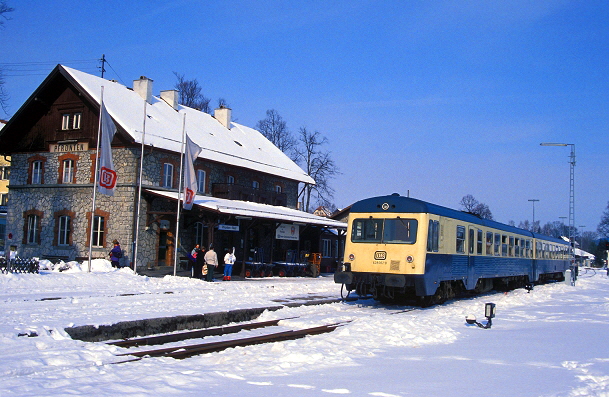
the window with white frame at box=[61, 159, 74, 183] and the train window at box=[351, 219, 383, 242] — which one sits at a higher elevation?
the window with white frame at box=[61, 159, 74, 183]

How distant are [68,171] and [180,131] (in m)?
5.56

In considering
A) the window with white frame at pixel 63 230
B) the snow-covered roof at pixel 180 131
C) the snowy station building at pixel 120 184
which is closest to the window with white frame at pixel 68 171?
the snowy station building at pixel 120 184

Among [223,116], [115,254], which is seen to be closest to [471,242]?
[115,254]

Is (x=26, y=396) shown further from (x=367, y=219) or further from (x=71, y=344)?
(x=367, y=219)

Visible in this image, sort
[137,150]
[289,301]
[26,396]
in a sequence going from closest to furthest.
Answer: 1. [26,396]
2. [289,301]
3. [137,150]

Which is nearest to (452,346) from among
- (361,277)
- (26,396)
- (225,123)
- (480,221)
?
(361,277)

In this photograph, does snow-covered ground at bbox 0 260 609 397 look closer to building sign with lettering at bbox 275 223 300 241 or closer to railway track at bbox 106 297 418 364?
railway track at bbox 106 297 418 364

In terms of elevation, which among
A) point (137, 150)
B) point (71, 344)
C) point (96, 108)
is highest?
point (96, 108)

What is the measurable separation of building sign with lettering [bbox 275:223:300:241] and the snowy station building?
0.05 metres

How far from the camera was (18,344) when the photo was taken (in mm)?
8617

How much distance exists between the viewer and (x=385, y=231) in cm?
1522

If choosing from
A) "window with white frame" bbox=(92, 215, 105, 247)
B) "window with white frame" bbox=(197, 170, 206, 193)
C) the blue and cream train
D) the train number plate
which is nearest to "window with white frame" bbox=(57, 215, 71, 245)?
"window with white frame" bbox=(92, 215, 105, 247)

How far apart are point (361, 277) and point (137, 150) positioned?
47.6 feet

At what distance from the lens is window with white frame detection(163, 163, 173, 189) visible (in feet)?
90.3
